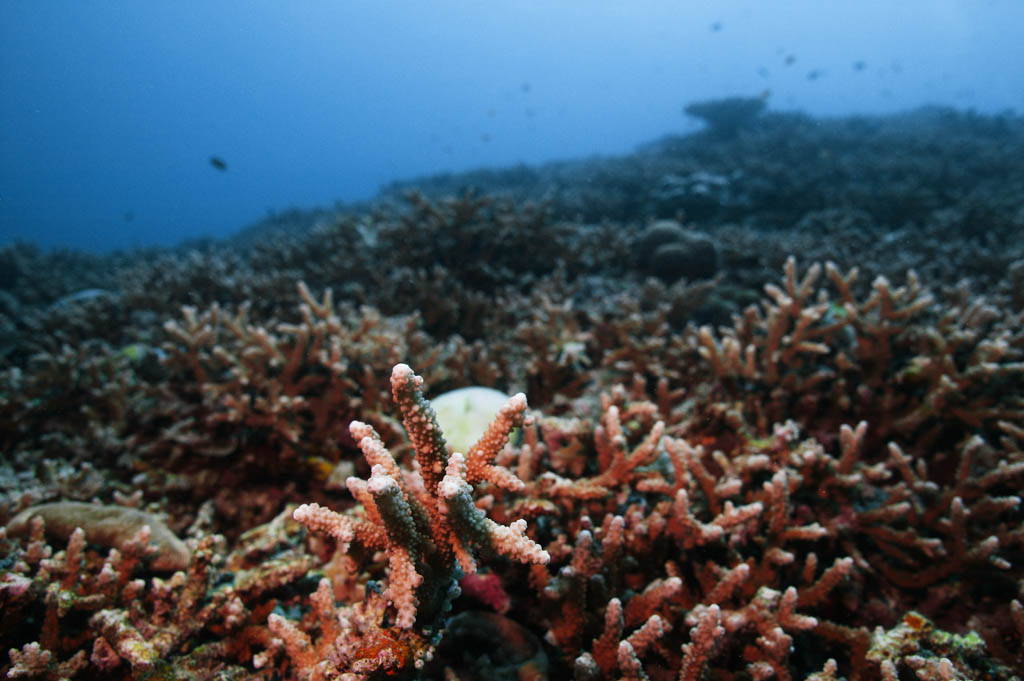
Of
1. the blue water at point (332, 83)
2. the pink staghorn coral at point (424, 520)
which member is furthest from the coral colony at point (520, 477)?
the blue water at point (332, 83)

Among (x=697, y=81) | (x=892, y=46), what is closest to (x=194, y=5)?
(x=697, y=81)

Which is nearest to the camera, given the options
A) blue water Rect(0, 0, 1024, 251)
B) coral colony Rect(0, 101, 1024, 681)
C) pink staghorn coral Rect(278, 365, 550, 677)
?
Result: pink staghorn coral Rect(278, 365, 550, 677)

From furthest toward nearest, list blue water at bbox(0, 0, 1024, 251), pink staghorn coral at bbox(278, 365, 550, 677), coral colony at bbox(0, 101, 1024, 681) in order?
1. blue water at bbox(0, 0, 1024, 251)
2. coral colony at bbox(0, 101, 1024, 681)
3. pink staghorn coral at bbox(278, 365, 550, 677)

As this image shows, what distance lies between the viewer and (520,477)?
237 cm

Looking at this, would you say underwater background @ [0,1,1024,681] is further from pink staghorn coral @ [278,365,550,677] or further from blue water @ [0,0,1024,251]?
Result: blue water @ [0,0,1024,251]

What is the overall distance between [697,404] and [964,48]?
191554 millimetres

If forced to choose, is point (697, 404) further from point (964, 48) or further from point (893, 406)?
point (964, 48)

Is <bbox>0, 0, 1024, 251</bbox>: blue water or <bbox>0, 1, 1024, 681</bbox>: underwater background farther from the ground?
<bbox>0, 0, 1024, 251</bbox>: blue water

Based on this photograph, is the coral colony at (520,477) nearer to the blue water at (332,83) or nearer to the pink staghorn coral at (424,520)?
the pink staghorn coral at (424,520)

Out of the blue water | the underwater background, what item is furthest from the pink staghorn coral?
the blue water

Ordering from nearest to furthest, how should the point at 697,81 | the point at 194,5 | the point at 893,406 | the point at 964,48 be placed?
the point at 893,406
the point at 194,5
the point at 964,48
the point at 697,81

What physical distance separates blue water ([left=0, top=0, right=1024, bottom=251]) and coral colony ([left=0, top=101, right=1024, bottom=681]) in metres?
104

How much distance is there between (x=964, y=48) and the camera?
12494cm

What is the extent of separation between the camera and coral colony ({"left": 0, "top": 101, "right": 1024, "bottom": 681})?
1.65 meters
